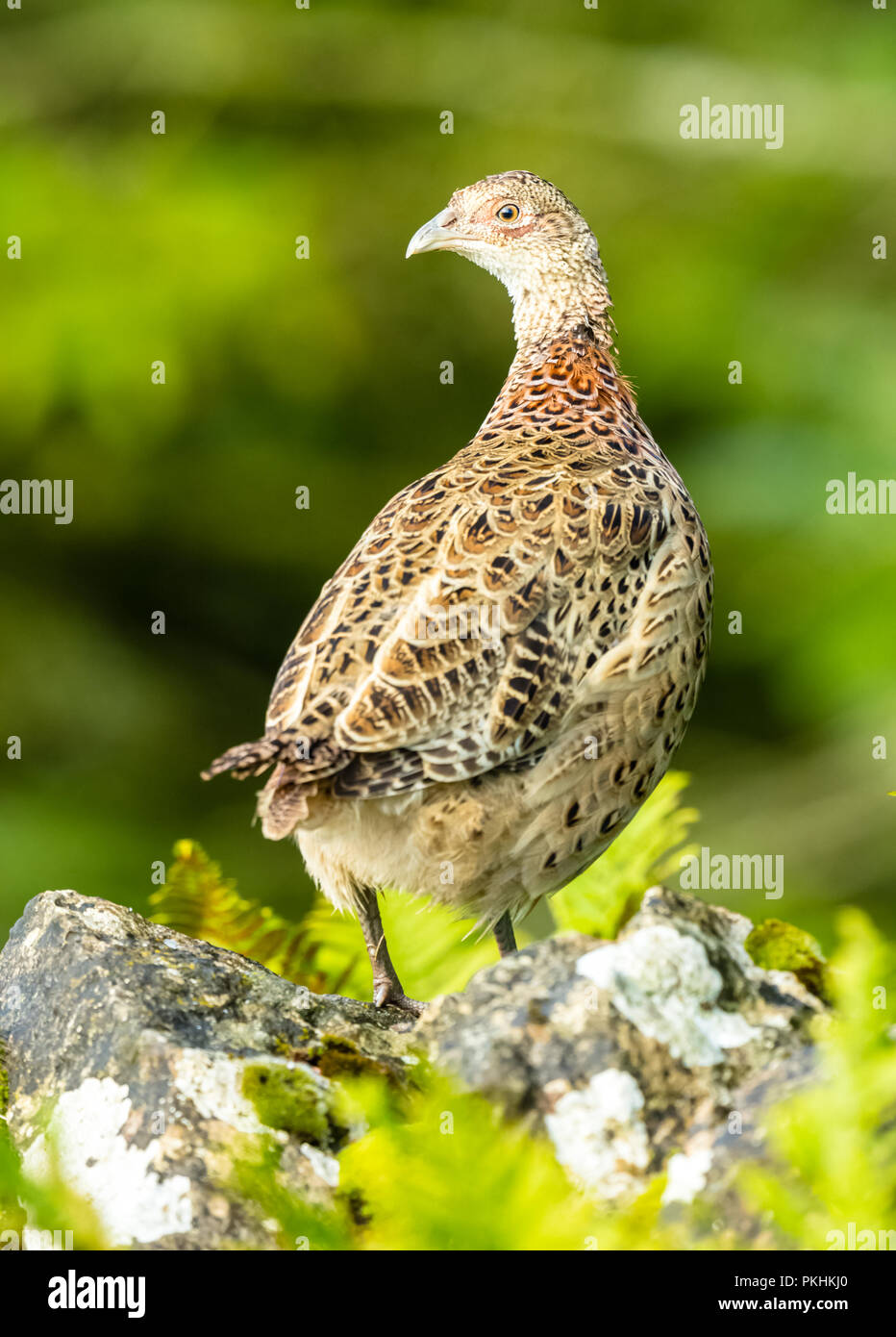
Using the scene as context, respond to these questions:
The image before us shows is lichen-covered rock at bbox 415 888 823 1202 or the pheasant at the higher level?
the pheasant

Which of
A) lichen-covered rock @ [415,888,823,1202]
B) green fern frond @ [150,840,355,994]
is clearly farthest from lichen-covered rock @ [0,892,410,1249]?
green fern frond @ [150,840,355,994]

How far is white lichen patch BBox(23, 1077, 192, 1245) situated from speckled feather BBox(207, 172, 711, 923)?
3.32 ft

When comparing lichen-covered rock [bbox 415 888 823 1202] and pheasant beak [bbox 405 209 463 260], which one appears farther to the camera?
pheasant beak [bbox 405 209 463 260]

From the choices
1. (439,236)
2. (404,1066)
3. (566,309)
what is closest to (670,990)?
(404,1066)

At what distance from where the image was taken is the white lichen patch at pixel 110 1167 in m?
2.06

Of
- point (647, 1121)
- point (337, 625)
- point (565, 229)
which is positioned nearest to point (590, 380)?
point (565, 229)

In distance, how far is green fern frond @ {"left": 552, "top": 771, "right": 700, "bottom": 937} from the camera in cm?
375

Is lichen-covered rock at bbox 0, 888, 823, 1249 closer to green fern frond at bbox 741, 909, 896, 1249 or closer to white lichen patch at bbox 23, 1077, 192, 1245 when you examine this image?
white lichen patch at bbox 23, 1077, 192, 1245

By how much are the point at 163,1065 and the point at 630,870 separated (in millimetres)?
1867

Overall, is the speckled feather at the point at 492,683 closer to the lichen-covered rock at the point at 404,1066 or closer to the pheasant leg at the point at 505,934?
the pheasant leg at the point at 505,934

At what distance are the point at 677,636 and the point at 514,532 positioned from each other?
1.85 ft

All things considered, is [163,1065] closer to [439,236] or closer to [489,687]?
[489,687]

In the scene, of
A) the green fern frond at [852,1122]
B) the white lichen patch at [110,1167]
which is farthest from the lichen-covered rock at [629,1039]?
the green fern frond at [852,1122]

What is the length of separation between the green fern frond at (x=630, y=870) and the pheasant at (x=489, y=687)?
0.08 metres
